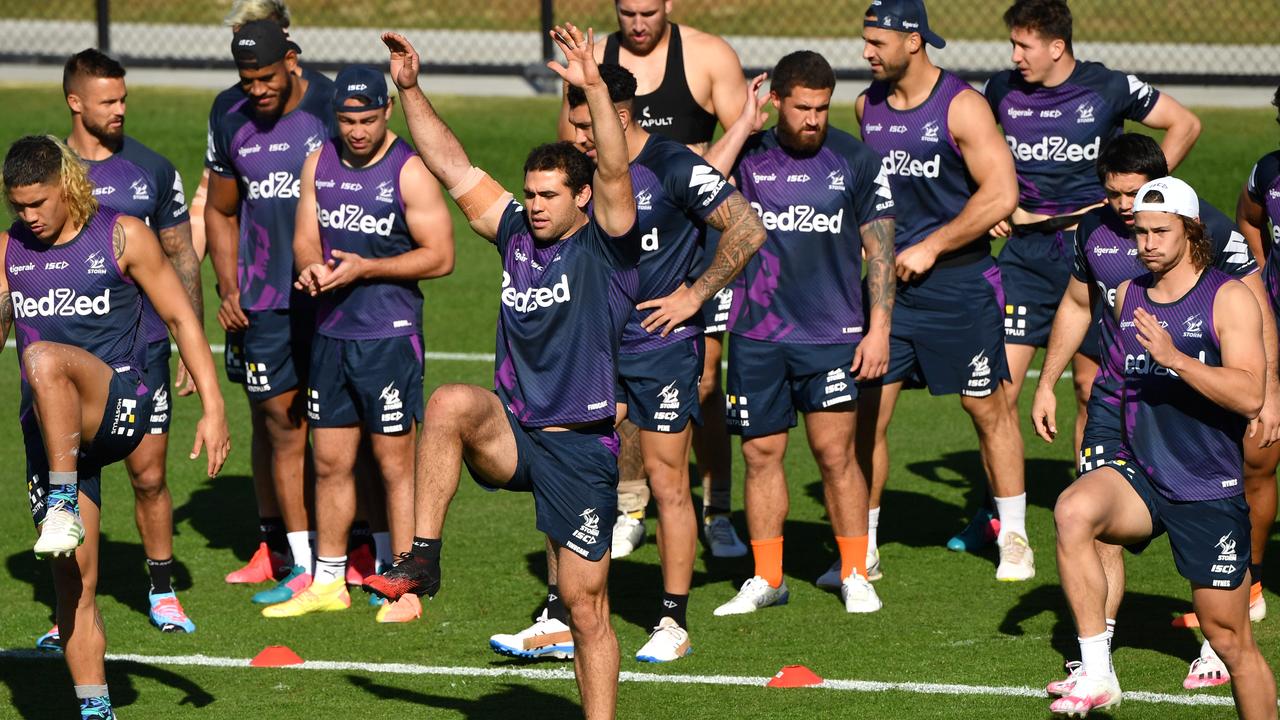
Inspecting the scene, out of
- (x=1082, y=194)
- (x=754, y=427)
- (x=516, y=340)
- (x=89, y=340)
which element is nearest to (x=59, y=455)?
(x=89, y=340)

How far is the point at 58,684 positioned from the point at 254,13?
3.71 metres

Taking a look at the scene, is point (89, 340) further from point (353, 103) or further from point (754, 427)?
point (754, 427)

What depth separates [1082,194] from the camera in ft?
31.3

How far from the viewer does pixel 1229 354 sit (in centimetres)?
645

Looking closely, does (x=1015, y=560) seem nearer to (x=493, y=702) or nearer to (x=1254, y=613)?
(x=1254, y=613)

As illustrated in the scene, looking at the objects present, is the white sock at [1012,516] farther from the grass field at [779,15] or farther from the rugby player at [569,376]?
the grass field at [779,15]

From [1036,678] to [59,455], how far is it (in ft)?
13.4

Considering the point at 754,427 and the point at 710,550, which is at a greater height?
the point at 754,427

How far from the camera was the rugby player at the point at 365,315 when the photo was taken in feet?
27.6

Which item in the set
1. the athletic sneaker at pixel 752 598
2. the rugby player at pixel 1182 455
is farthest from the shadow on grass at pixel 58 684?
the rugby player at pixel 1182 455

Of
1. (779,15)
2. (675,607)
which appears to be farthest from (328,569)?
(779,15)

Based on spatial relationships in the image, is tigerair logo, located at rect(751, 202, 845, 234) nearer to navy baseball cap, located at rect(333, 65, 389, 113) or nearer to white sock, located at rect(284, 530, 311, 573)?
navy baseball cap, located at rect(333, 65, 389, 113)

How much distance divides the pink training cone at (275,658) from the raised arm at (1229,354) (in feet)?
12.9

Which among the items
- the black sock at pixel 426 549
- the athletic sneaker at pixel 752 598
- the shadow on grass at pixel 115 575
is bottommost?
the shadow on grass at pixel 115 575
